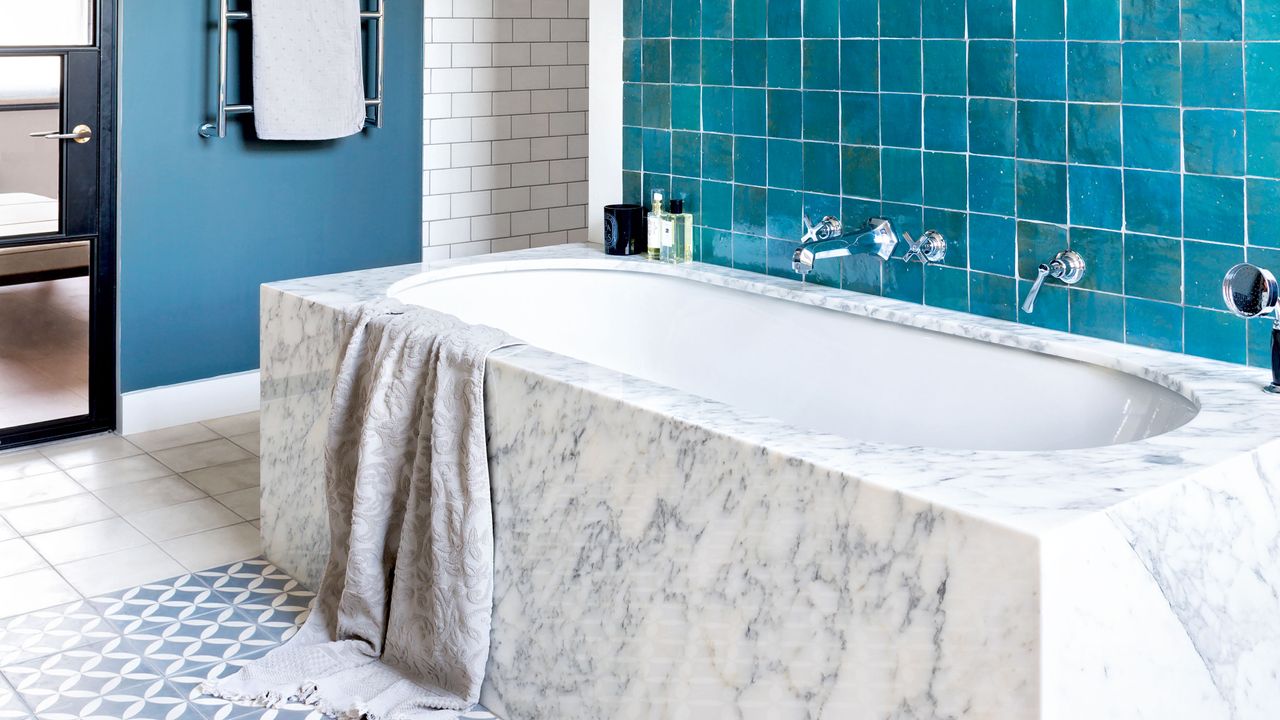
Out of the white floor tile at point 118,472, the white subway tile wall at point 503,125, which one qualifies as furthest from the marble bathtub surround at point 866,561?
the white subway tile wall at point 503,125

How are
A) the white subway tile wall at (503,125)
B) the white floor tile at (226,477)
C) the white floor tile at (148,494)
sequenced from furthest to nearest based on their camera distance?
the white subway tile wall at (503,125) → the white floor tile at (226,477) → the white floor tile at (148,494)

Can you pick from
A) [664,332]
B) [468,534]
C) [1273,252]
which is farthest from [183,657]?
[1273,252]

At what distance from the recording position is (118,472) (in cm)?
394

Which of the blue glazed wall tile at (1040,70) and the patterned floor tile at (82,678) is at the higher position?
the blue glazed wall tile at (1040,70)

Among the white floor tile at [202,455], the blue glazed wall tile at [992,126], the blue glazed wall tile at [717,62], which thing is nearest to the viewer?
the blue glazed wall tile at [992,126]

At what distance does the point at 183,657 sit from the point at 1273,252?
2.26 m

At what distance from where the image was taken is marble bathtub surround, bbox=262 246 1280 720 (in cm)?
168

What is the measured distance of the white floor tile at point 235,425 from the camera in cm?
437

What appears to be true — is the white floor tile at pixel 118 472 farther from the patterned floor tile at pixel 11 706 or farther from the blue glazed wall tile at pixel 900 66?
the blue glazed wall tile at pixel 900 66

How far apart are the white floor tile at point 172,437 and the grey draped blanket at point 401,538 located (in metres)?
1.61

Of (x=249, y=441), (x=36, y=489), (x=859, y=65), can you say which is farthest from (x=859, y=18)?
(x=36, y=489)

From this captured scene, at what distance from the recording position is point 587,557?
2.29m

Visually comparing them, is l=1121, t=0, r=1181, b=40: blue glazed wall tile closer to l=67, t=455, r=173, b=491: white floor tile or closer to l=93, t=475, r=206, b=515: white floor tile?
l=93, t=475, r=206, b=515: white floor tile

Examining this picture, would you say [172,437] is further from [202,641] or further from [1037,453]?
[1037,453]
